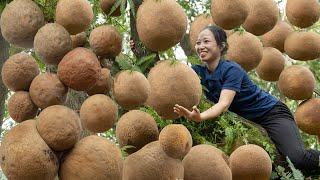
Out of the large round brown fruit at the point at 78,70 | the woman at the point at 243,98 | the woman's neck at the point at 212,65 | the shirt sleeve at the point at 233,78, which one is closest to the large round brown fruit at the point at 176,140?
the large round brown fruit at the point at 78,70

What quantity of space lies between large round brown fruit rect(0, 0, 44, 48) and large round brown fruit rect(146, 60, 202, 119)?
36 cm

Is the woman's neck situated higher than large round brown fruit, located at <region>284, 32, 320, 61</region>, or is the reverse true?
large round brown fruit, located at <region>284, 32, 320, 61</region>

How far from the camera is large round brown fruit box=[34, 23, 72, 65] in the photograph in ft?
4.73

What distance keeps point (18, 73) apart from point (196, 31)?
3.51 ft

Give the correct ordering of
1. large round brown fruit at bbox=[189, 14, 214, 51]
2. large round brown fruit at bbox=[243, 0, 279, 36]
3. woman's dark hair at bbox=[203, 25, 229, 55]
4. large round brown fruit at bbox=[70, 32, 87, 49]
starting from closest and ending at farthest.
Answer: large round brown fruit at bbox=[70, 32, 87, 49]
large round brown fruit at bbox=[243, 0, 279, 36]
large round brown fruit at bbox=[189, 14, 214, 51]
woman's dark hair at bbox=[203, 25, 229, 55]

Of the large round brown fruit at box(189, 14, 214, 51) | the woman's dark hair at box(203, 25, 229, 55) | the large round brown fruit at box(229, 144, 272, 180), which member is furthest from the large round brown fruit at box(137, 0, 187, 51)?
the woman's dark hair at box(203, 25, 229, 55)

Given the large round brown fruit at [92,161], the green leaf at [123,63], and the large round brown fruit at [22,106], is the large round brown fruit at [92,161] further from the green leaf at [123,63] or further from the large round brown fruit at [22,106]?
the green leaf at [123,63]

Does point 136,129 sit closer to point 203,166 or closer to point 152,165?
point 152,165

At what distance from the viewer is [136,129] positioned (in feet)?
5.48

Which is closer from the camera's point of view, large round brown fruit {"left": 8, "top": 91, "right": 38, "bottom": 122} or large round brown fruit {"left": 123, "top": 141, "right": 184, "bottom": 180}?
large round brown fruit {"left": 8, "top": 91, "right": 38, "bottom": 122}

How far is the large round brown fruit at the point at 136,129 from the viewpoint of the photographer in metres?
1.67

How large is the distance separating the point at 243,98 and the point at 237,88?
29 centimetres

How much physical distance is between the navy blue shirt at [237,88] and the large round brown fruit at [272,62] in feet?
0.34

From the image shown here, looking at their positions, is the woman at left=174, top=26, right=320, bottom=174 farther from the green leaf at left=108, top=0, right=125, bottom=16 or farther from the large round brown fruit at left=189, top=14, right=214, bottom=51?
the green leaf at left=108, top=0, right=125, bottom=16
